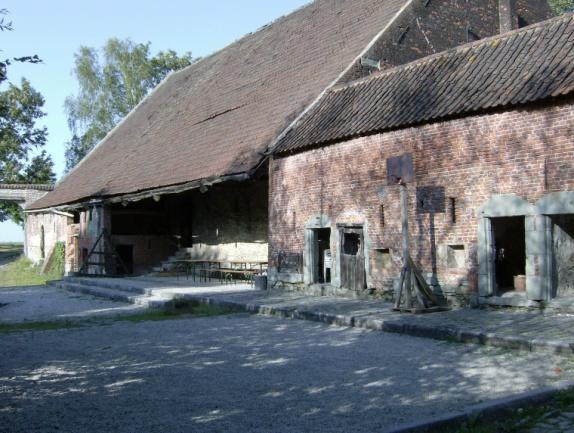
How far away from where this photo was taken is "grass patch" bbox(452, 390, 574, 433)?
443 centimetres

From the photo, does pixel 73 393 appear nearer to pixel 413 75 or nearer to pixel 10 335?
pixel 10 335

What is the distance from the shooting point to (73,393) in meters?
5.63

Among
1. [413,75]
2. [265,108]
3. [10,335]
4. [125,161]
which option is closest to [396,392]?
[10,335]

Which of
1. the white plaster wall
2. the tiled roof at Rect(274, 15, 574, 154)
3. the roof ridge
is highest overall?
the roof ridge

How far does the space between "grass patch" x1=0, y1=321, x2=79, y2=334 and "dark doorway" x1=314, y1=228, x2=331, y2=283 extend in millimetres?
5587

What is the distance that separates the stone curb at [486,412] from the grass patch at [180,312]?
715 cm

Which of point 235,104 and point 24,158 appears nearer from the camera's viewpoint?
point 235,104

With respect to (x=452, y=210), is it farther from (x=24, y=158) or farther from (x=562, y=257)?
(x=24, y=158)

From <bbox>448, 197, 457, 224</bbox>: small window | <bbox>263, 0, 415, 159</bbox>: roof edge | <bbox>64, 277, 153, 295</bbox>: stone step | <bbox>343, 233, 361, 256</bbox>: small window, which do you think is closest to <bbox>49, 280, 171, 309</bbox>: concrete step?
<bbox>64, 277, 153, 295</bbox>: stone step

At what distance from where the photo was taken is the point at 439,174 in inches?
437

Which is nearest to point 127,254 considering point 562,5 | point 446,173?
point 446,173

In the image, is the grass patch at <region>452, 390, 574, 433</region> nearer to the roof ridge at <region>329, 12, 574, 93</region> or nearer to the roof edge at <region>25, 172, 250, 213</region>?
the roof ridge at <region>329, 12, 574, 93</region>

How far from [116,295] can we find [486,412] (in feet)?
38.7

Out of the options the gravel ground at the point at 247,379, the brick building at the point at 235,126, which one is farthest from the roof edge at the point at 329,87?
the gravel ground at the point at 247,379
